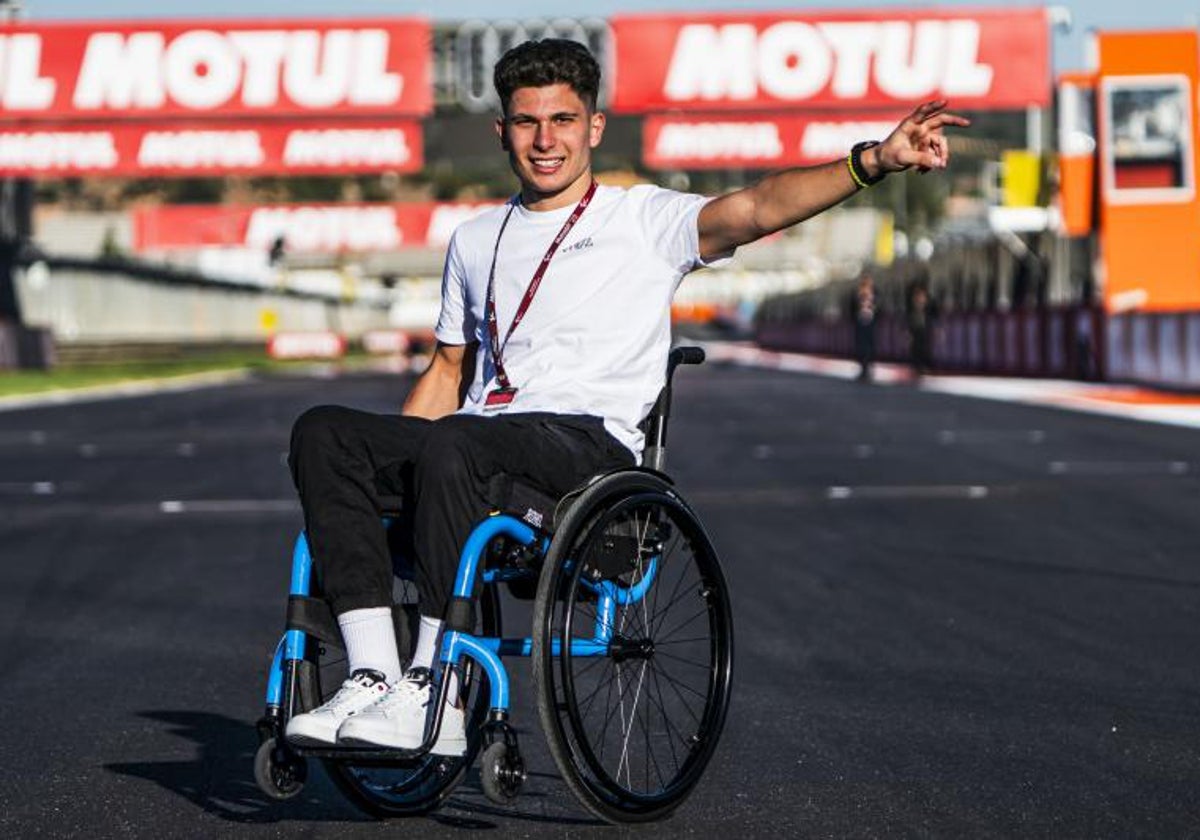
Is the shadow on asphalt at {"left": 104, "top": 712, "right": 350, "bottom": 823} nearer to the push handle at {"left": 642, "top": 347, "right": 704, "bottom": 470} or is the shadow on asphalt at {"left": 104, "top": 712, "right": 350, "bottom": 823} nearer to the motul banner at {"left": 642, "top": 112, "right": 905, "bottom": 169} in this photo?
the push handle at {"left": 642, "top": 347, "right": 704, "bottom": 470}

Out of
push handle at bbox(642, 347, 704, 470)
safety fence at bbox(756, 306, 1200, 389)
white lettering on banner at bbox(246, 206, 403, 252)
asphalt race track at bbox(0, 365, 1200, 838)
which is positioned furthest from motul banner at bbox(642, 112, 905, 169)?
push handle at bbox(642, 347, 704, 470)

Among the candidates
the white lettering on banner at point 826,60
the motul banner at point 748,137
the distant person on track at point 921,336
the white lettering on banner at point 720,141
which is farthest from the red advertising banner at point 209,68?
the distant person on track at point 921,336

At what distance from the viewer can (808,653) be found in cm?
837

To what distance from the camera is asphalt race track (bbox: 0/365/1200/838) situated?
18.0 feet

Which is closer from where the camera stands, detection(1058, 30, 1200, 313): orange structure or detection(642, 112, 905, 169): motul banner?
detection(1058, 30, 1200, 313): orange structure

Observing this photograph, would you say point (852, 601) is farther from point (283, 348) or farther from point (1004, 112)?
point (283, 348)

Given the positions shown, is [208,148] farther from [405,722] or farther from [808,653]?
[405,722]

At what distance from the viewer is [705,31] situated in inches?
1987

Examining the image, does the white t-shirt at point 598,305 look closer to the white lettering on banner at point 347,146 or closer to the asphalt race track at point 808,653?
the asphalt race track at point 808,653

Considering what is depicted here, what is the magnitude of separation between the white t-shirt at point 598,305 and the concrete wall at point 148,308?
8071cm

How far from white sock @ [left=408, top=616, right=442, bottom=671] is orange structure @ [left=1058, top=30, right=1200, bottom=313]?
1549 inches

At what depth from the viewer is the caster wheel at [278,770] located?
4934 mm

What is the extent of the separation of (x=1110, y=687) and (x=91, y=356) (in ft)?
219

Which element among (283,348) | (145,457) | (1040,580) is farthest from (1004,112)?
(1040,580)
